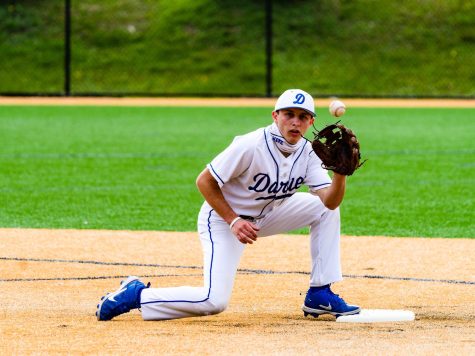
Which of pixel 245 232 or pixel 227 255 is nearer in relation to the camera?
pixel 245 232

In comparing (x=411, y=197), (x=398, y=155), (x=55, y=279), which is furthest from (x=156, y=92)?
(x=55, y=279)

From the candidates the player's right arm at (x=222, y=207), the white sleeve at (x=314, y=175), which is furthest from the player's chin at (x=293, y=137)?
the player's right arm at (x=222, y=207)

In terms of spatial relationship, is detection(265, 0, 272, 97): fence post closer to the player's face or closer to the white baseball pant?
the white baseball pant

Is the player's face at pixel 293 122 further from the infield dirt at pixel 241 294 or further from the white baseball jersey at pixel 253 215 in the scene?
the infield dirt at pixel 241 294

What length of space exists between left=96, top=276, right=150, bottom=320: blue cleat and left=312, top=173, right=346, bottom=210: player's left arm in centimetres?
109

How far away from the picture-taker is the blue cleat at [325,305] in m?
5.95

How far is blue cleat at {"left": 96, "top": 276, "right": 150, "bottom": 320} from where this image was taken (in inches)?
229

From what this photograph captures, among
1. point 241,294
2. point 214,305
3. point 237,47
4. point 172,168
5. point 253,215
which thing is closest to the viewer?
point 214,305

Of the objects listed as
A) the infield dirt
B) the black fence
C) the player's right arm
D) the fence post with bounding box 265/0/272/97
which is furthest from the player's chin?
the black fence

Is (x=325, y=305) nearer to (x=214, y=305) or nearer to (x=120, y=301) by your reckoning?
(x=214, y=305)

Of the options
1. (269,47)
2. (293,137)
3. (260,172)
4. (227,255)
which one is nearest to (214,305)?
(227,255)

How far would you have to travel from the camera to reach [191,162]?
Result: 13.7 meters

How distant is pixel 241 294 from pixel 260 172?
1.06 meters

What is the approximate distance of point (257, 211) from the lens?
619 cm
